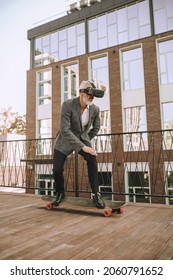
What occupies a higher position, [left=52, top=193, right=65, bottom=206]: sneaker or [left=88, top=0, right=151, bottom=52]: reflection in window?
[left=88, top=0, right=151, bottom=52]: reflection in window

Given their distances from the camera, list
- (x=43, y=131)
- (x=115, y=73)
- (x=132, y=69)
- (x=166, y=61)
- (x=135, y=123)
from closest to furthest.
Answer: (x=166, y=61) < (x=135, y=123) < (x=132, y=69) < (x=115, y=73) < (x=43, y=131)

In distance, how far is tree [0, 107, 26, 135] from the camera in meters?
21.9

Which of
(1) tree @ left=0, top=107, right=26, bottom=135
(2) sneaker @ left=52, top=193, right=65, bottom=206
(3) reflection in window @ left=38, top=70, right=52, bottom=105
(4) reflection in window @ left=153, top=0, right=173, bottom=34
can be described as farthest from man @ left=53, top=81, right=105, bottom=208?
(1) tree @ left=0, top=107, right=26, bottom=135

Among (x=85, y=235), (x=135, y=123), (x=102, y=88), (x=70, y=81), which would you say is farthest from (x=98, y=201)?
(x=70, y=81)

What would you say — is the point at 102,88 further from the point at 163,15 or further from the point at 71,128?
the point at 71,128

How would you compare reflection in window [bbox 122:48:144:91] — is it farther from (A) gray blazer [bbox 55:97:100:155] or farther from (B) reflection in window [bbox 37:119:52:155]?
(A) gray blazer [bbox 55:97:100:155]

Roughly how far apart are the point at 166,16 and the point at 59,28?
625 centimetres

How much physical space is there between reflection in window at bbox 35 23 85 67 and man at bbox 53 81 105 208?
36.6ft

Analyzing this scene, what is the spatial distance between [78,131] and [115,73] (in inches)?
386

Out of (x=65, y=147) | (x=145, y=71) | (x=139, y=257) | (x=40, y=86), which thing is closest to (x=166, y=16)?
(x=145, y=71)

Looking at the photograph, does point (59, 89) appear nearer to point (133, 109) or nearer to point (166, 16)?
point (133, 109)

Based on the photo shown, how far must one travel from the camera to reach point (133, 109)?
11.0m

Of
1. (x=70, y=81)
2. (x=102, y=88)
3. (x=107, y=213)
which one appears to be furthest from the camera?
(x=70, y=81)

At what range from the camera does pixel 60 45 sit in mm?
13133
